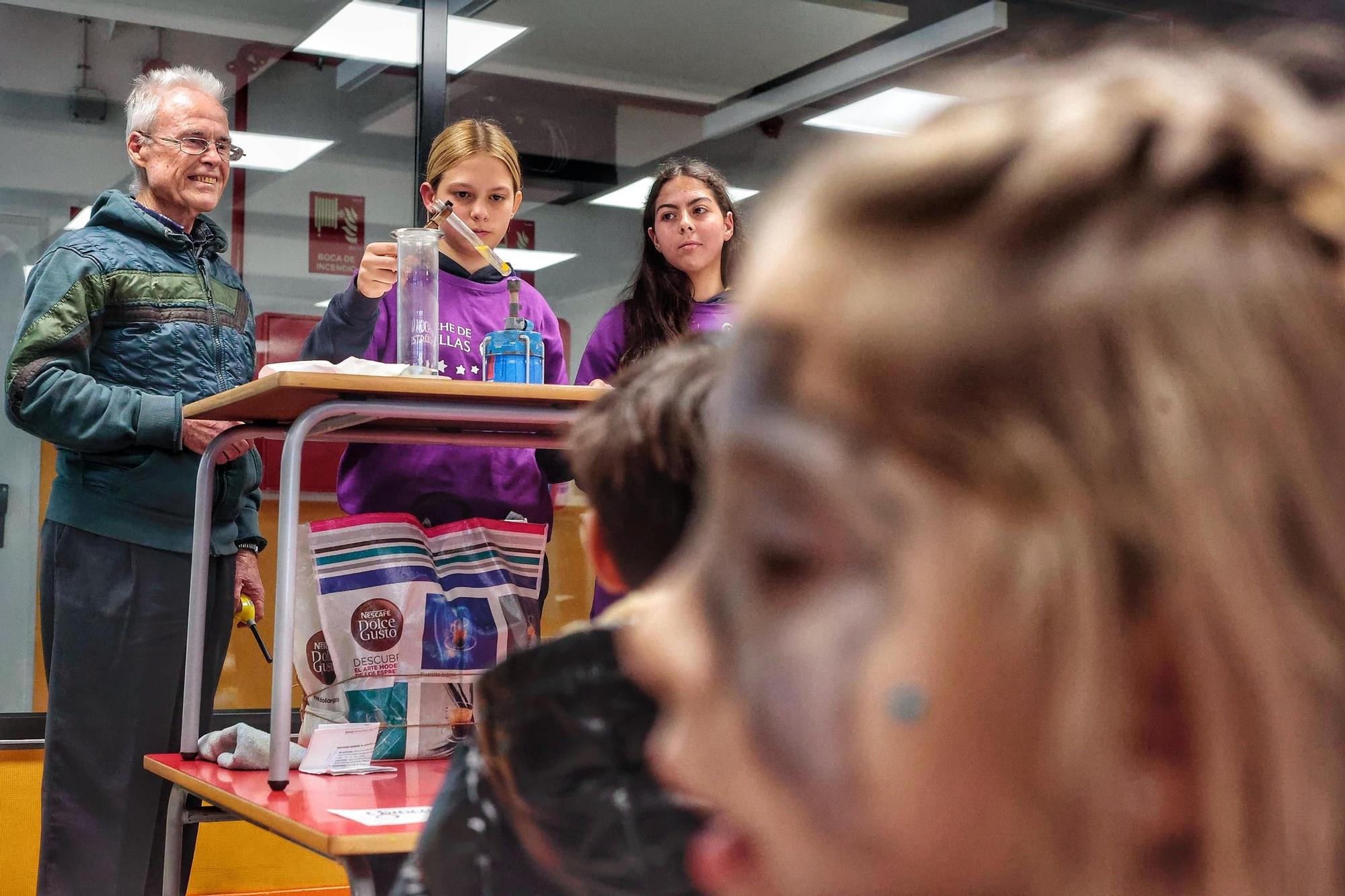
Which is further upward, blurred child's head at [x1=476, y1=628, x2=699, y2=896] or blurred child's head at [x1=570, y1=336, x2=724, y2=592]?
blurred child's head at [x1=570, y1=336, x2=724, y2=592]

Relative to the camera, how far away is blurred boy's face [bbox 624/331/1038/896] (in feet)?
0.49

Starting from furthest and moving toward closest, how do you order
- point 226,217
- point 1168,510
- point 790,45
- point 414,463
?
point 790,45
point 226,217
point 414,463
point 1168,510

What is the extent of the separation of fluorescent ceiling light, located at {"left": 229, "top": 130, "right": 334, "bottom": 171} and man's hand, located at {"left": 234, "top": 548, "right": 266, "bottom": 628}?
61.3 inches

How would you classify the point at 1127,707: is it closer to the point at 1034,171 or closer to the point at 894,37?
the point at 1034,171

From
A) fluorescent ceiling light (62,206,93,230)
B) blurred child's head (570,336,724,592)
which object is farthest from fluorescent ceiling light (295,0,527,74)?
blurred child's head (570,336,724,592)

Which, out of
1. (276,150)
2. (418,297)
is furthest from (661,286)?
(276,150)

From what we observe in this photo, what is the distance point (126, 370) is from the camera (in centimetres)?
218

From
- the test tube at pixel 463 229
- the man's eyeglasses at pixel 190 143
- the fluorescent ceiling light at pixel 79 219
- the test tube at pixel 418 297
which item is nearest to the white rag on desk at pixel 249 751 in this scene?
the test tube at pixel 418 297

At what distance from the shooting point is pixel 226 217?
3.54m

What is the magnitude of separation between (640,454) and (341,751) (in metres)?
1.12

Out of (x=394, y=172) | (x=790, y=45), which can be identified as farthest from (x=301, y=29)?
(x=790, y=45)

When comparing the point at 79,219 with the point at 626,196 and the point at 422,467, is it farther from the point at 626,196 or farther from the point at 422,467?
the point at 422,467

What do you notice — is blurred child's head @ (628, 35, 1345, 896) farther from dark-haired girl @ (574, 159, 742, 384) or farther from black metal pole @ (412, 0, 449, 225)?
black metal pole @ (412, 0, 449, 225)

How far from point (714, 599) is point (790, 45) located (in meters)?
4.58
